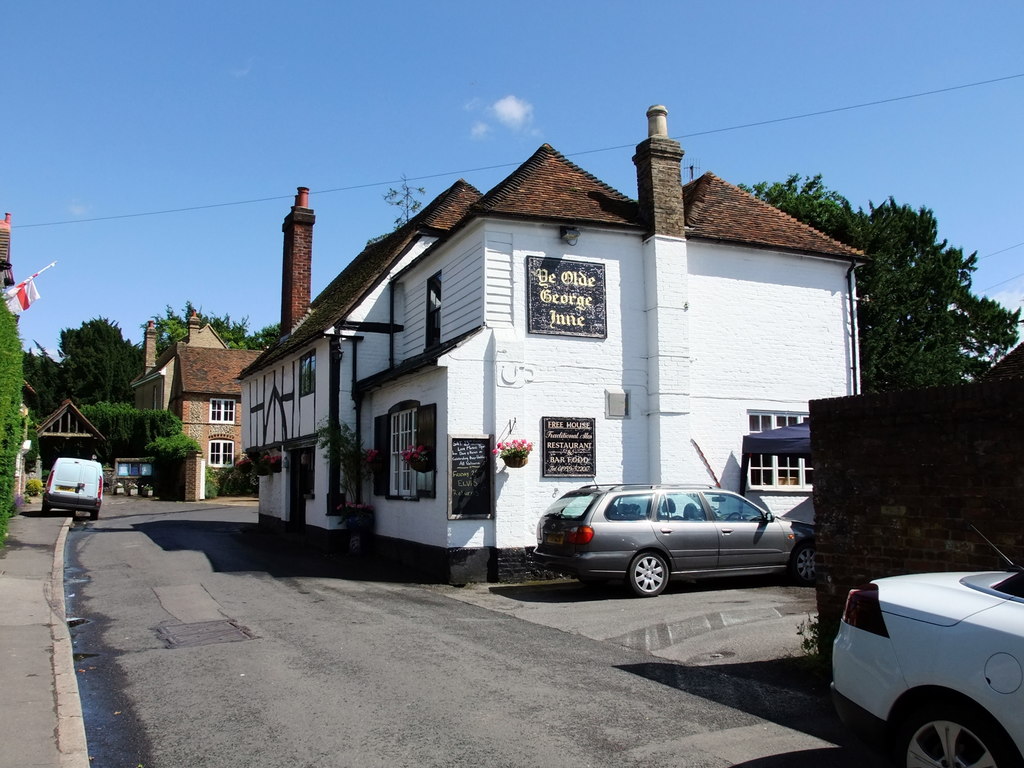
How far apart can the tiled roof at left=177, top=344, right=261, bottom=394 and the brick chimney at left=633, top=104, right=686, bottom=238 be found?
110ft

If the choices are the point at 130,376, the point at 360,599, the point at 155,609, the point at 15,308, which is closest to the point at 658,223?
the point at 360,599

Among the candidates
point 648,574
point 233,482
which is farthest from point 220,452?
point 648,574

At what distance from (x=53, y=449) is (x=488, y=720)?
153 ft

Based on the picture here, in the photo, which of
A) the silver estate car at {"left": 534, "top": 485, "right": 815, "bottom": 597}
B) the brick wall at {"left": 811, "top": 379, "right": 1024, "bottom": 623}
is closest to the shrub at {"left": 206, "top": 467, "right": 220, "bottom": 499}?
the silver estate car at {"left": 534, "top": 485, "right": 815, "bottom": 597}

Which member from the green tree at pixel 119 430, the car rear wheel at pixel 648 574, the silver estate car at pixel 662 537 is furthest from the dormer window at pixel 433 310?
the green tree at pixel 119 430

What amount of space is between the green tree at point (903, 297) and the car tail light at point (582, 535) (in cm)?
1451

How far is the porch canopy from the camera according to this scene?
1441 centimetres

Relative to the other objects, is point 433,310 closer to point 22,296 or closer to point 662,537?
point 662,537

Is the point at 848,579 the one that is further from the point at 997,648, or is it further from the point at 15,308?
the point at 15,308

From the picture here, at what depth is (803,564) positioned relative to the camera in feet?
42.6

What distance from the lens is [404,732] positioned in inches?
225

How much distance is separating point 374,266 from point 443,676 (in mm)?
15085

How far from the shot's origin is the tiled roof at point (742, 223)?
16.5 meters

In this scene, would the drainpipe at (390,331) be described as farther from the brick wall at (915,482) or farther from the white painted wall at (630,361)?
the brick wall at (915,482)
